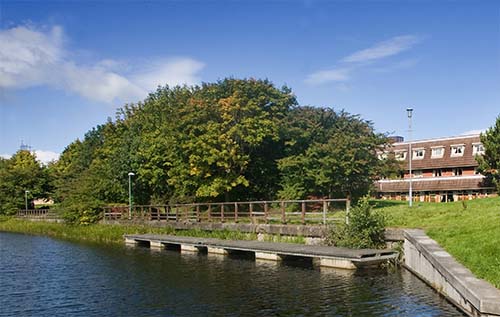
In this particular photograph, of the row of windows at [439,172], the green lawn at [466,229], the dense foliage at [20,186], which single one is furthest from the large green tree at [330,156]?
the dense foliage at [20,186]

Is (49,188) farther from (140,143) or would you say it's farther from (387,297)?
(387,297)

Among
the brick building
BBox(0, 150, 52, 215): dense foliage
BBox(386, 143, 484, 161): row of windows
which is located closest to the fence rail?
the brick building

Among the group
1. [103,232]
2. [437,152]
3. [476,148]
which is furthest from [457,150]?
[103,232]

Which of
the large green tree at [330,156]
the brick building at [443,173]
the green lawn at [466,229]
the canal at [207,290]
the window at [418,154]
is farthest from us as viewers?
the window at [418,154]

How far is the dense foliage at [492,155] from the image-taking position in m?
40.6

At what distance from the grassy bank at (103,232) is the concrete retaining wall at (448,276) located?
21.7ft

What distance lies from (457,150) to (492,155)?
39.3ft

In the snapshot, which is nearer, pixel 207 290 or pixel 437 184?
pixel 207 290

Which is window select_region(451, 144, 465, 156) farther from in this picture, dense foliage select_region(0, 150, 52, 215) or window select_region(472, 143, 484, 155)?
dense foliage select_region(0, 150, 52, 215)

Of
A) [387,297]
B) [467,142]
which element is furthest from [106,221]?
[467,142]

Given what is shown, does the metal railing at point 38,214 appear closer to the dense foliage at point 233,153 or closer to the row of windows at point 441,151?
the dense foliage at point 233,153

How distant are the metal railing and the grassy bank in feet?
6.29

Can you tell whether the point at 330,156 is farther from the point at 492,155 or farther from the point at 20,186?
the point at 20,186

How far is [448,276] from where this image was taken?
11781mm
